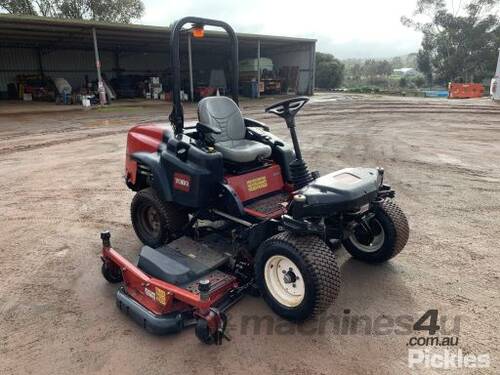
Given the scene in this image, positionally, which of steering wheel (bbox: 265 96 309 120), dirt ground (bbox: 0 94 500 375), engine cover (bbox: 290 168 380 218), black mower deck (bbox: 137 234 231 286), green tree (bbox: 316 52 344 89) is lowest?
dirt ground (bbox: 0 94 500 375)

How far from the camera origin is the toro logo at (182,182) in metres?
3.11

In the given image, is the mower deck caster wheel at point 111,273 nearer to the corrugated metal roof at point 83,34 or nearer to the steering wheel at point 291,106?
the steering wheel at point 291,106

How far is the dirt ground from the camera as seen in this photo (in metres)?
2.30

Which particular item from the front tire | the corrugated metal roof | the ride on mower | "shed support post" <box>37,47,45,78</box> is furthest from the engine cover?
"shed support post" <box>37,47,45,78</box>

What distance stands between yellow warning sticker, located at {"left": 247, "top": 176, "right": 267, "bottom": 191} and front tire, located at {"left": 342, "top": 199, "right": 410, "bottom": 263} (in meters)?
0.88

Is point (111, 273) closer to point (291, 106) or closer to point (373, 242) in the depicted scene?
point (291, 106)

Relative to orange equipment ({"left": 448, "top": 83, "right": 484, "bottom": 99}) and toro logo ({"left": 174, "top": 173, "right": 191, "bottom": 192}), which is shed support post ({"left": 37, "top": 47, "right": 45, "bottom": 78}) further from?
toro logo ({"left": 174, "top": 173, "right": 191, "bottom": 192})

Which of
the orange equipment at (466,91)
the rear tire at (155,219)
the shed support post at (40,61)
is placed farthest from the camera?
the shed support post at (40,61)

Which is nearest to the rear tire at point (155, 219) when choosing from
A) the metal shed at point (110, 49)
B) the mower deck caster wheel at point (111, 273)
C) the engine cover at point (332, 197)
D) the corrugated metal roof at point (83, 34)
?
the mower deck caster wheel at point (111, 273)

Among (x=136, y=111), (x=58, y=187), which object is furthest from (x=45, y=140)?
(x=136, y=111)

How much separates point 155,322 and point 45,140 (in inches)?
335

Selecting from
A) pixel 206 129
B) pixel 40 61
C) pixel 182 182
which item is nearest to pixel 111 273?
pixel 182 182

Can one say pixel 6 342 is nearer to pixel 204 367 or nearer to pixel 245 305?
pixel 204 367

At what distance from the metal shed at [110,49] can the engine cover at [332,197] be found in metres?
17.1
